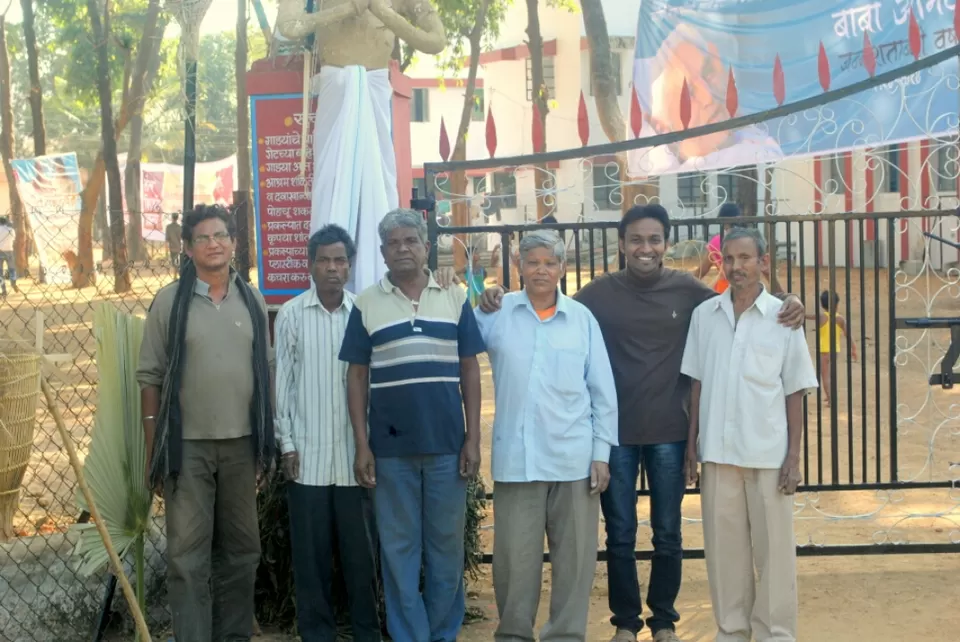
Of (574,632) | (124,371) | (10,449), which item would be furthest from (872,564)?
(10,449)

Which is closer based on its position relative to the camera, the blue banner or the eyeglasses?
the eyeglasses

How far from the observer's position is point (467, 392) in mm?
4230

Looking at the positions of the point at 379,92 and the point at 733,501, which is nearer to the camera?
the point at 733,501

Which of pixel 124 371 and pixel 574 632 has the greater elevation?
pixel 124 371

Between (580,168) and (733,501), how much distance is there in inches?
83.6

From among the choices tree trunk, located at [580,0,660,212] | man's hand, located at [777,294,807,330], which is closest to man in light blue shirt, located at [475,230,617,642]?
man's hand, located at [777,294,807,330]

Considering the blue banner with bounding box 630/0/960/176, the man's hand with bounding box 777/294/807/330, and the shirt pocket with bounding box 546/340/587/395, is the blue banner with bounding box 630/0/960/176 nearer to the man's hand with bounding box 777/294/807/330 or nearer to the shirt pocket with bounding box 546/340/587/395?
the man's hand with bounding box 777/294/807/330

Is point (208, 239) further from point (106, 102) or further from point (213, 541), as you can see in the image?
point (106, 102)

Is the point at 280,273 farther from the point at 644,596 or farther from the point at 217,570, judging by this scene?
the point at 644,596

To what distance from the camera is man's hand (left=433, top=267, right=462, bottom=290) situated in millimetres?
4250

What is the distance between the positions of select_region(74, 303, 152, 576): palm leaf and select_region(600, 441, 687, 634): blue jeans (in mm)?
1883

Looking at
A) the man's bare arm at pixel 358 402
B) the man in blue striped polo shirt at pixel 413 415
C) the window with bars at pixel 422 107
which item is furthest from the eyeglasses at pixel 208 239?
the window with bars at pixel 422 107

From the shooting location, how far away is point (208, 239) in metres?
4.18

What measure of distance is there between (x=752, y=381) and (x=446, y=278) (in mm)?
1262
